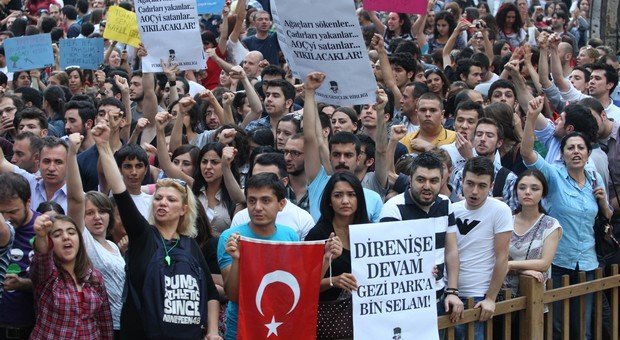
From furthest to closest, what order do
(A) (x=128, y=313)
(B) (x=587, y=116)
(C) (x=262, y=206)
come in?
(B) (x=587, y=116), (C) (x=262, y=206), (A) (x=128, y=313)

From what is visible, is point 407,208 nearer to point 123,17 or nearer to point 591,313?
point 591,313

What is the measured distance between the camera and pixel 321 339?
711cm

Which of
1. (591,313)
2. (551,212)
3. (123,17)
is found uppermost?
(123,17)

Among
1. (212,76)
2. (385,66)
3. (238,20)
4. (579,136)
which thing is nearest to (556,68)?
(385,66)

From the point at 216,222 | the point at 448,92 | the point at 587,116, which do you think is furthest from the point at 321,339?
the point at 448,92

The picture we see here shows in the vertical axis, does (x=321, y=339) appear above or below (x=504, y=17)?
below

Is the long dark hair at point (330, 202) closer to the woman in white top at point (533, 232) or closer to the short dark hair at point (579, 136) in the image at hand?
the woman in white top at point (533, 232)

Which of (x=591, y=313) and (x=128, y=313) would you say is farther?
(x=591, y=313)

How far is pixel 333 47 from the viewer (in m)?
8.97

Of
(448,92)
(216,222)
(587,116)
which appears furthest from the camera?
(448,92)

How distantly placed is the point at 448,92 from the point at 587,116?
270 centimetres

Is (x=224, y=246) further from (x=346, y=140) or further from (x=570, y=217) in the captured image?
(x=570, y=217)

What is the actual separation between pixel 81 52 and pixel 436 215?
7.03m

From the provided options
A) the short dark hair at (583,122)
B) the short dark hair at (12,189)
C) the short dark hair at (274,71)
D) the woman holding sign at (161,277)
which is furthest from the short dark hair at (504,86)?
the short dark hair at (12,189)
